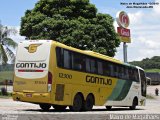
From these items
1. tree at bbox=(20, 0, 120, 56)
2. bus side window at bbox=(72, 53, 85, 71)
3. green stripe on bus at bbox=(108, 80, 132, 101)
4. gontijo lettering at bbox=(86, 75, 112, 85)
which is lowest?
green stripe on bus at bbox=(108, 80, 132, 101)

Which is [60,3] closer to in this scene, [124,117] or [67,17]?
[67,17]

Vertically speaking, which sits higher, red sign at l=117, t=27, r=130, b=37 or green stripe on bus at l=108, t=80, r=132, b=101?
red sign at l=117, t=27, r=130, b=37

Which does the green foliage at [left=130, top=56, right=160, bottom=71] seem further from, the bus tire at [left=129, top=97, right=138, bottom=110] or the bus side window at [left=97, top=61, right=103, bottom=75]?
the bus side window at [left=97, top=61, right=103, bottom=75]

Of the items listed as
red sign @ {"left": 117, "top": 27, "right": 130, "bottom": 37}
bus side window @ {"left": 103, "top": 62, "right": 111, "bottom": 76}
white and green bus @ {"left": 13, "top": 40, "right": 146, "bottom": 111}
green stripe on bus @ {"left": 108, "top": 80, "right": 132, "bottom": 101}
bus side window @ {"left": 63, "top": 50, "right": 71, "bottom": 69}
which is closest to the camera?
white and green bus @ {"left": 13, "top": 40, "right": 146, "bottom": 111}

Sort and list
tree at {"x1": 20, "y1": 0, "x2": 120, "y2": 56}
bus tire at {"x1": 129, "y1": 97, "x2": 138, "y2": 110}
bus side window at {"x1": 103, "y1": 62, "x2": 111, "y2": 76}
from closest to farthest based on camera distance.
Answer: bus side window at {"x1": 103, "y1": 62, "x2": 111, "y2": 76}, bus tire at {"x1": 129, "y1": 97, "x2": 138, "y2": 110}, tree at {"x1": 20, "y1": 0, "x2": 120, "y2": 56}

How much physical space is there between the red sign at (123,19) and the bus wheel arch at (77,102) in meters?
34.0

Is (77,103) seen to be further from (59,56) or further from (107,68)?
(107,68)

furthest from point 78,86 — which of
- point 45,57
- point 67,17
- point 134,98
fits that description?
point 67,17

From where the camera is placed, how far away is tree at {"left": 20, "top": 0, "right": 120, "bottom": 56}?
43.9 m

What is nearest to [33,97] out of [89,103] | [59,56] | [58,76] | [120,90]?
[58,76]

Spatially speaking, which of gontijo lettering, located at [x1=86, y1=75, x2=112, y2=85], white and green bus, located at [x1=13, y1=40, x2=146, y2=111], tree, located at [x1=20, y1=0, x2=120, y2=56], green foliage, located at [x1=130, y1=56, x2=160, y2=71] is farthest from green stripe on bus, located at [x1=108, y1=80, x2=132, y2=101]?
green foliage, located at [x1=130, y1=56, x2=160, y2=71]

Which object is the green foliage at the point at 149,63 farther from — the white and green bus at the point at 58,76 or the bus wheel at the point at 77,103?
the bus wheel at the point at 77,103

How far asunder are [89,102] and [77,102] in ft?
5.06

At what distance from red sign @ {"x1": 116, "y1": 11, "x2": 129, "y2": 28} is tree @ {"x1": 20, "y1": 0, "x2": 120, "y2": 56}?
698 centimetres
